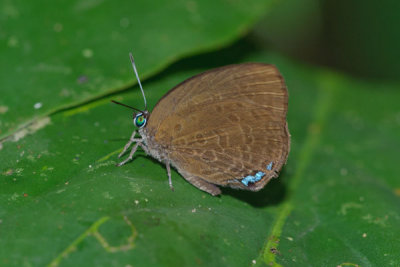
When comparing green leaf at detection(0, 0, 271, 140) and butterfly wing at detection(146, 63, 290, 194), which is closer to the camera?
butterfly wing at detection(146, 63, 290, 194)

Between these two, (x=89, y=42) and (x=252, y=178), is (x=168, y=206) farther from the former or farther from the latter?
(x=89, y=42)

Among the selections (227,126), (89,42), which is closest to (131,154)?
(227,126)

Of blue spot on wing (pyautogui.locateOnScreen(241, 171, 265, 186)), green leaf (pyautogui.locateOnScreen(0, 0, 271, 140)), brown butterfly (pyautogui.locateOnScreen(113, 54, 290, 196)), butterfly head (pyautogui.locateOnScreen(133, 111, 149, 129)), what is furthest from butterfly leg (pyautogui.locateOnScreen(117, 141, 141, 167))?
blue spot on wing (pyautogui.locateOnScreen(241, 171, 265, 186))

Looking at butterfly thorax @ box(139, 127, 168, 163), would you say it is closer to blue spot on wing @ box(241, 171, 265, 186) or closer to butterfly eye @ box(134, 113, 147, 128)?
butterfly eye @ box(134, 113, 147, 128)

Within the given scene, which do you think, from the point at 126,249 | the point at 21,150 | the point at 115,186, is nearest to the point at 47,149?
the point at 21,150

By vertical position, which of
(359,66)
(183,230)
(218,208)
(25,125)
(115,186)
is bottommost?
(359,66)

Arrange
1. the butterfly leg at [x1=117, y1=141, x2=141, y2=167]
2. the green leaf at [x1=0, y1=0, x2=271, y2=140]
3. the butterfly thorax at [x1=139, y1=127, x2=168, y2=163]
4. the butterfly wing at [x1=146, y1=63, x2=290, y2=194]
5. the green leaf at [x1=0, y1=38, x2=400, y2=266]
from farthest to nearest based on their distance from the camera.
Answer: the green leaf at [x1=0, y1=0, x2=271, y2=140]
the butterfly thorax at [x1=139, y1=127, x2=168, y2=163]
the butterfly wing at [x1=146, y1=63, x2=290, y2=194]
the butterfly leg at [x1=117, y1=141, x2=141, y2=167]
the green leaf at [x1=0, y1=38, x2=400, y2=266]

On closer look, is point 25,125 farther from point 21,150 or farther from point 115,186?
point 115,186
